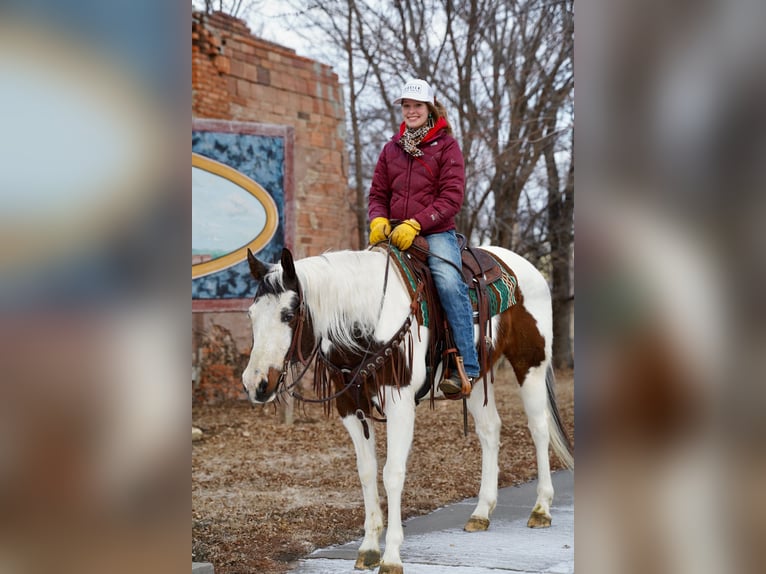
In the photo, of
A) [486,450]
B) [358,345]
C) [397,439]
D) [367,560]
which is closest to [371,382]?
[358,345]

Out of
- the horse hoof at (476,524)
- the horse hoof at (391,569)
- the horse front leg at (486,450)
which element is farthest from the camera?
the horse front leg at (486,450)

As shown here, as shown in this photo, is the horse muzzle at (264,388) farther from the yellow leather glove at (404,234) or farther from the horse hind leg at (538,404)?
the horse hind leg at (538,404)

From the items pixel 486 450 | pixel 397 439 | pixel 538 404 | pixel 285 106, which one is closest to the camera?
pixel 397 439

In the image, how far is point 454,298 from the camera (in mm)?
4363

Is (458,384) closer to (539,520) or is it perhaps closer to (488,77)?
(539,520)

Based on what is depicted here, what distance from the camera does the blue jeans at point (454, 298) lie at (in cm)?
437

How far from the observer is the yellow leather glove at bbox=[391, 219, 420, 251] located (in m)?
4.24

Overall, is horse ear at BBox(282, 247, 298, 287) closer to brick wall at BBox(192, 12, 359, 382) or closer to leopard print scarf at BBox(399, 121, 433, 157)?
leopard print scarf at BBox(399, 121, 433, 157)

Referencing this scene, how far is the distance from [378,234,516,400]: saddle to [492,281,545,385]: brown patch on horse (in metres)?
0.21

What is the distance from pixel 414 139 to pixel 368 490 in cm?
201

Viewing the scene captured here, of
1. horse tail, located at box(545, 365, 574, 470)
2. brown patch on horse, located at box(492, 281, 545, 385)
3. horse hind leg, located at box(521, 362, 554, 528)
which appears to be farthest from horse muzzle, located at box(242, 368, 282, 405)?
horse tail, located at box(545, 365, 574, 470)

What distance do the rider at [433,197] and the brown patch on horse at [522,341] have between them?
35.3 inches

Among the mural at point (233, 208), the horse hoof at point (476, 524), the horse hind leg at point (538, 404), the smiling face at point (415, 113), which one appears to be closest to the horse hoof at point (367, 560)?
the horse hoof at point (476, 524)
